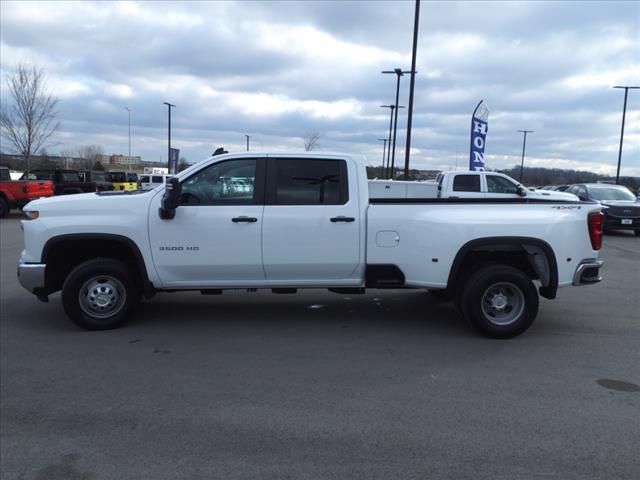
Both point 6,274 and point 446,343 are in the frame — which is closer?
point 446,343

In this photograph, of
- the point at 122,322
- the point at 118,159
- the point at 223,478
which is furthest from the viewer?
the point at 118,159

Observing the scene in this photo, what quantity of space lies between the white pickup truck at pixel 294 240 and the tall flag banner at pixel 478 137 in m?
14.6

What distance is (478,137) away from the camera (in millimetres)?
20172

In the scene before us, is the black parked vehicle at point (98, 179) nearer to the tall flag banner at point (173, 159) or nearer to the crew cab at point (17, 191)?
the tall flag banner at point (173, 159)

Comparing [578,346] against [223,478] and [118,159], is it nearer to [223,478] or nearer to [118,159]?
[223,478]

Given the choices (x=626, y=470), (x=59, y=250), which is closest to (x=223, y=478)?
(x=626, y=470)

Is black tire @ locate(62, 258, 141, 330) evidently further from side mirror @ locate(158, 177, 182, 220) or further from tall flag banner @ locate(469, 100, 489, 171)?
tall flag banner @ locate(469, 100, 489, 171)

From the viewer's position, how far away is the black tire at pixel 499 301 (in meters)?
5.82

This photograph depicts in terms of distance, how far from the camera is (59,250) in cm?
602

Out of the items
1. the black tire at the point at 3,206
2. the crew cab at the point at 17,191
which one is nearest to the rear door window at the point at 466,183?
the crew cab at the point at 17,191

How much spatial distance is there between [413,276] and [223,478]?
11.0 ft

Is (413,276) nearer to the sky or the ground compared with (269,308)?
nearer to the sky

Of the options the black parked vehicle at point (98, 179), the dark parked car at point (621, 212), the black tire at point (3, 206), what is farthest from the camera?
the black parked vehicle at point (98, 179)

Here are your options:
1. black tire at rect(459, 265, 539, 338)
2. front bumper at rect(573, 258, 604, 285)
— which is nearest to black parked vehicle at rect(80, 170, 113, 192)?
black tire at rect(459, 265, 539, 338)
